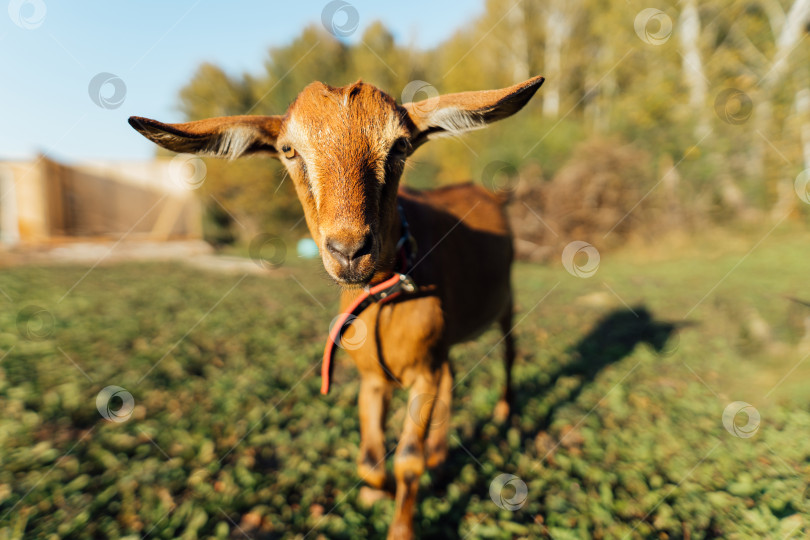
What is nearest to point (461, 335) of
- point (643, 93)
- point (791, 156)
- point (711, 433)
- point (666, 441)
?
point (666, 441)

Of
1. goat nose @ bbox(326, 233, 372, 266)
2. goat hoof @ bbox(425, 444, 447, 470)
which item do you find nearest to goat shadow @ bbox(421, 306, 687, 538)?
goat hoof @ bbox(425, 444, 447, 470)

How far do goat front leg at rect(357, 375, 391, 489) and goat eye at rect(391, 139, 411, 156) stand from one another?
66.2 inches

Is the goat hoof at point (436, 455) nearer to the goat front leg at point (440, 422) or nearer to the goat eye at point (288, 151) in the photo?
the goat front leg at point (440, 422)

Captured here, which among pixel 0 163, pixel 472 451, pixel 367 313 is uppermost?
pixel 0 163

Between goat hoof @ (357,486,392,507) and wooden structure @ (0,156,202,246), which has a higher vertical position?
wooden structure @ (0,156,202,246)

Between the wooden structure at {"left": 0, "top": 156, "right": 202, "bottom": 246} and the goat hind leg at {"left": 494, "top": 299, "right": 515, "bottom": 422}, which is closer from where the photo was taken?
the goat hind leg at {"left": 494, "top": 299, "right": 515, "bottom": 422}

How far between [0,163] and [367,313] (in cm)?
2425

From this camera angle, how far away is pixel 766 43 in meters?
14.7

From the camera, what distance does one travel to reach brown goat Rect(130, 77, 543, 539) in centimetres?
221

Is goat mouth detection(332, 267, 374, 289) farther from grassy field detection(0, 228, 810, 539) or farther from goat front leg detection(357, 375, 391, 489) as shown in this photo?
goat front leg detection(357, 375, 391, 489)

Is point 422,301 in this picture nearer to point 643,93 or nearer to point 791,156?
point 791,156

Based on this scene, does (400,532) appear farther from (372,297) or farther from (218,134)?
(218,134)

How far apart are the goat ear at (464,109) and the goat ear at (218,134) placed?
0.88m

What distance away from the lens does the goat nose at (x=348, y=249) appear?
2078mm
